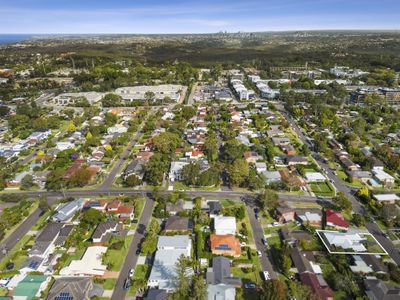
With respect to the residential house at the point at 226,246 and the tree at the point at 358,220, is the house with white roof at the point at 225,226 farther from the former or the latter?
the tree at the point at 358,220

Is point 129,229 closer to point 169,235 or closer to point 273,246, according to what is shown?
point 169,235

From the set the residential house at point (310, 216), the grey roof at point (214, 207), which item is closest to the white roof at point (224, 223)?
the grey roof at point (214, 207)

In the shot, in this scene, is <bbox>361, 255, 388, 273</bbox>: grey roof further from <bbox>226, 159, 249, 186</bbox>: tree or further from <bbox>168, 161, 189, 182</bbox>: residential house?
<bbox>168, 161, 189, 182</bbox>: residential house

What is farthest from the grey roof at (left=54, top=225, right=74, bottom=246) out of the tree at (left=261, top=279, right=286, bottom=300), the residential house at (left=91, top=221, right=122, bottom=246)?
the tree at (left=261, top=279, right=286, bottom=300)

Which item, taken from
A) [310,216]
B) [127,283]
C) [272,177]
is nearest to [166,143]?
[272,177]

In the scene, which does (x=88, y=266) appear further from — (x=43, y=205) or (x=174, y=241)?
(x=43, y=205)

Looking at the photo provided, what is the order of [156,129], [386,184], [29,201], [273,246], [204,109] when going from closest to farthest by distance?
[273,246] → [29,201] → [386,184] → [156,129] → [204,109]

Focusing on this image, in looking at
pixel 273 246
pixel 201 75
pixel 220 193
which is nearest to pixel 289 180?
pixel 220 193
